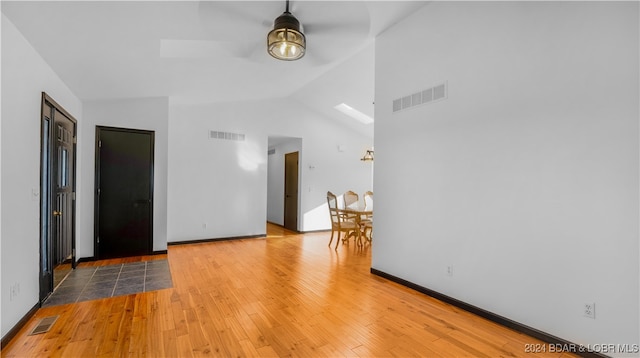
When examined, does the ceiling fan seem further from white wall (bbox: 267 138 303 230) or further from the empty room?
white wall (bbox: 267 138 303 230)

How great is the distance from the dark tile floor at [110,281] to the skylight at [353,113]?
4.91 meters

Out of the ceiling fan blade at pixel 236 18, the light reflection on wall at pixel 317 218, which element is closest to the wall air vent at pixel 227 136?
the light reflection on wall at pixel 317 218

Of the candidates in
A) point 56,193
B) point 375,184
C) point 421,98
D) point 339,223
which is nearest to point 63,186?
point 56,193

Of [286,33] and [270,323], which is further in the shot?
[286,33]

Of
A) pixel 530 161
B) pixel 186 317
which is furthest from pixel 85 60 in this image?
pixel 530 161

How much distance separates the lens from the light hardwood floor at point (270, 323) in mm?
2137

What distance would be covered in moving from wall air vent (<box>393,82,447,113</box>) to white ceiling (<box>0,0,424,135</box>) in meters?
1.03

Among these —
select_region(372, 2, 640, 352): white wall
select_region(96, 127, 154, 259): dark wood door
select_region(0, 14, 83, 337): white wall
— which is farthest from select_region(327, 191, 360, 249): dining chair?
select_region(0, 14, 83, 337): white wall

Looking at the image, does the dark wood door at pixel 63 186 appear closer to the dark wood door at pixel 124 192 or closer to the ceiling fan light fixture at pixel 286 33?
the dark wood door at pixel 124 192

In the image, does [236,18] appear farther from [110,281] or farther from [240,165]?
[240,165]

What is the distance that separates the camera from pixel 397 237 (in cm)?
367

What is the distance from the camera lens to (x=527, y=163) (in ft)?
7.96

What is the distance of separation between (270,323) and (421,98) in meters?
2.89

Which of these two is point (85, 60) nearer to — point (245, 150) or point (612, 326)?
point (245, 150)
